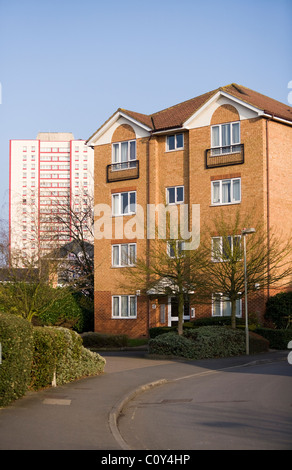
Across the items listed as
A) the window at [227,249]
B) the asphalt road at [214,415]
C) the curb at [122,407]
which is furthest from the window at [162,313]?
the asphalt road at [214,415]

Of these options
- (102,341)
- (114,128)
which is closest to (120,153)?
(114,128)

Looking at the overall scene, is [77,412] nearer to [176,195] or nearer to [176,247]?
[176,247]

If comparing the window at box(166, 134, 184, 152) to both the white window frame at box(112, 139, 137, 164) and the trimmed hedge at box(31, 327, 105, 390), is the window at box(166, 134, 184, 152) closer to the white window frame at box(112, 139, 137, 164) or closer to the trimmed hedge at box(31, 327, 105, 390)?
the white window frame at box(112, 139, 137, 164)

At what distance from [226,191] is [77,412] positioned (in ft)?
77.9

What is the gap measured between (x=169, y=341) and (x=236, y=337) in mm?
3077

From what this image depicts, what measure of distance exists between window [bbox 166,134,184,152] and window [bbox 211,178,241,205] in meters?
3.46

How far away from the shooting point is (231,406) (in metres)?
12.5

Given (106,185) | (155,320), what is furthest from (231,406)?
(106,185)

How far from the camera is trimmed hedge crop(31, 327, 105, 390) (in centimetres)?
1455

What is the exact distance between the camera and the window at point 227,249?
92.8ft

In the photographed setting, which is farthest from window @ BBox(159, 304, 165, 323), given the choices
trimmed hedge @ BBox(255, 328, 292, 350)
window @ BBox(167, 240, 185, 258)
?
trimmed hedge @ BBox(255, 328, 292, 350)

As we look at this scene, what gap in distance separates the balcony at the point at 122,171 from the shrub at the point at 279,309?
1137 centimetres

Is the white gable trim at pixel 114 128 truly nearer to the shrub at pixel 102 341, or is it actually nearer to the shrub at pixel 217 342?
the shrub at pixel 102 341
